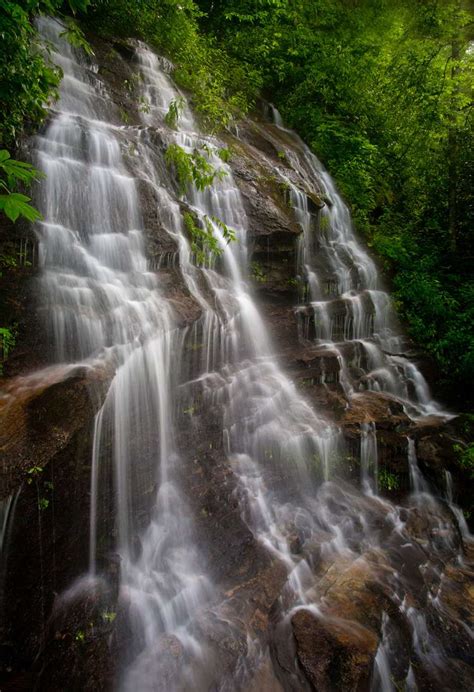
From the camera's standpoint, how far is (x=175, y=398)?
476 cm

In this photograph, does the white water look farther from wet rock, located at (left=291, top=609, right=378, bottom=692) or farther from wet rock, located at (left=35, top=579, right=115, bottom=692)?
wet rock, located at (left=35, top=579, right=115, bottom=692)

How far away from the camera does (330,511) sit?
4.91 m

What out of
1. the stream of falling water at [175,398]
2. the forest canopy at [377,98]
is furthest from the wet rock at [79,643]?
the forest canopy at [377,98]

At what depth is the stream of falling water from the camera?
3.66 metres

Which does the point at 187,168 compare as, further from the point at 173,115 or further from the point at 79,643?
the point at 79,643

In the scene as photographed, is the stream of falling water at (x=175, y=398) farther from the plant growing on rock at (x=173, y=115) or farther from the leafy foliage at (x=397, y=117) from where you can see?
the leafy foliage at (x=397, y=117)

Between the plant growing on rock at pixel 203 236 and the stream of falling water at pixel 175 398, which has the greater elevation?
the plant growing on rock at pixel 203 236

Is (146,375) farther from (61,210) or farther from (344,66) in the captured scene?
(344,66)

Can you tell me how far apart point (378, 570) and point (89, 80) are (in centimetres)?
930

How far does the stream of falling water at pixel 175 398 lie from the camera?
3660 mm

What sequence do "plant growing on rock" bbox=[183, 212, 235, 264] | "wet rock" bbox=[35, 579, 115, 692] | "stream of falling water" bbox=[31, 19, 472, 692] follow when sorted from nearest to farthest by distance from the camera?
1. "wet rock" bbox=[35, 579, 115, 692]
2. "stream of falling water" bbox=[31, 19, 472, 692]
3. "plant growing on rock" bbox=[183, 212, 235, 264]

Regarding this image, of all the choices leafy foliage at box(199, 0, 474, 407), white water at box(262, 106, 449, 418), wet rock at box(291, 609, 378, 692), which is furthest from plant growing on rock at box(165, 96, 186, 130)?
wet rock at box(291, 609, 378, 692)

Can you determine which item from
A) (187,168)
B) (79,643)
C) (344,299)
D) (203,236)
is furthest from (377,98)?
(79,643)

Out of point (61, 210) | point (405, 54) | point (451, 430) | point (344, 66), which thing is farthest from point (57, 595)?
point (344, 66)
